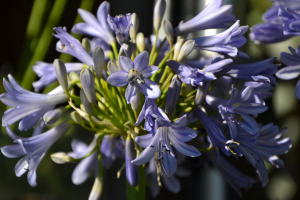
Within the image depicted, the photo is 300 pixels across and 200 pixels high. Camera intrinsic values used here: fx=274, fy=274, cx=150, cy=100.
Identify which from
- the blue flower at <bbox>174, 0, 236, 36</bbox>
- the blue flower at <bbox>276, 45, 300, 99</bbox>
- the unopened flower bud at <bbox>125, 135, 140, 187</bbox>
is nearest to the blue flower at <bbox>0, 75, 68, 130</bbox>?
the unopened flower bud at <bbox>125, 135, 140, 187</bbox>

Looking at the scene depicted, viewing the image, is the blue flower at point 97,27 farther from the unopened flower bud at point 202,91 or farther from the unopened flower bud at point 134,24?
the unopened flower bud at point 202,91

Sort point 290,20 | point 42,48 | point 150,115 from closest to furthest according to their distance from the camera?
point 150,115
point 290,20
point 42,48

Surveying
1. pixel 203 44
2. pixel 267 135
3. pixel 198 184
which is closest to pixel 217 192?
pixel 198 184

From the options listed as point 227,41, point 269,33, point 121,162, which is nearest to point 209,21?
point 227,41

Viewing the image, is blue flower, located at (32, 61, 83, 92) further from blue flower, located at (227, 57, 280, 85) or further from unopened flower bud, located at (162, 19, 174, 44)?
blue flower, located at (227, 57, 280, 85)

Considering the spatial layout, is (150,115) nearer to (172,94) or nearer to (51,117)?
(172,94)

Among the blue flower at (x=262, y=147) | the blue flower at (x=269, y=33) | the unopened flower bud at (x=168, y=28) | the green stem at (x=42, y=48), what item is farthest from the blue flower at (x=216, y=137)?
the green stem at (x=42, y=48)
